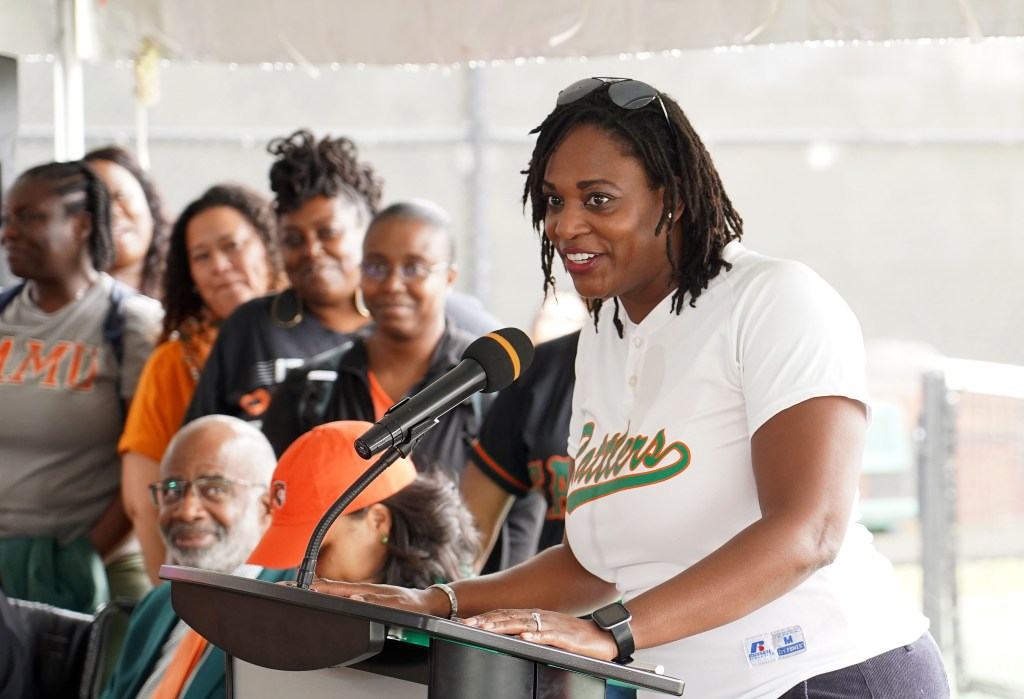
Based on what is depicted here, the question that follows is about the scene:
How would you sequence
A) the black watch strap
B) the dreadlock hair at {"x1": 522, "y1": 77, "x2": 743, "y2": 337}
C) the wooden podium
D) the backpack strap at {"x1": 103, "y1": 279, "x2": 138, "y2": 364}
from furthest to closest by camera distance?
the backpack strap at {"x1": 103, "y1": 279, "x2": 138, "y2": 364} < the dreadlock hair at {"x1": 522, "y1": 77, "x2": 743, "y2": 337} < the black watch strap < the wooden podium

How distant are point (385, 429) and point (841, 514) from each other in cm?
66

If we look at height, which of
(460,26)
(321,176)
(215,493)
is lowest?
(215,493)

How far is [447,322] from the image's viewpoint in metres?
3.86

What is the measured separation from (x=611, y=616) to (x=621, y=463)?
408 mm

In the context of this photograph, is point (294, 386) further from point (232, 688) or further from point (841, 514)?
point (841, 514)

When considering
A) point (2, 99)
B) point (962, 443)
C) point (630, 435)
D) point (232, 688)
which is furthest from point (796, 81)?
point (232, 688)

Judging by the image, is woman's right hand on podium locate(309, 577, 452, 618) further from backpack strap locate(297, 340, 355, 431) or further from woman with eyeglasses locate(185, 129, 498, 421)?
woman with eyeglasses locate(185, 129, 498, 421)

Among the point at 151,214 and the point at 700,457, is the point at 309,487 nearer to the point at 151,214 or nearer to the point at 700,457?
the point at 700,457

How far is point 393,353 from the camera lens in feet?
12.2

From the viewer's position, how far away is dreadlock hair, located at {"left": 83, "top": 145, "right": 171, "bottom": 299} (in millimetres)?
4965

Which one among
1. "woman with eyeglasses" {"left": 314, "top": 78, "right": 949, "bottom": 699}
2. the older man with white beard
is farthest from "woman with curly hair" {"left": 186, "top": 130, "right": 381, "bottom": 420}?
"woman with eyeglasses" {"left": 314, "top": 78, "right": 949, "bottom": 699}

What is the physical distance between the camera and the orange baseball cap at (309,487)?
259 cm

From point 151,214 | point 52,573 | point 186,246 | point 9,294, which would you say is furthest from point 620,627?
point 151,214

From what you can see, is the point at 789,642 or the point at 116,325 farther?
the point at 116,325
